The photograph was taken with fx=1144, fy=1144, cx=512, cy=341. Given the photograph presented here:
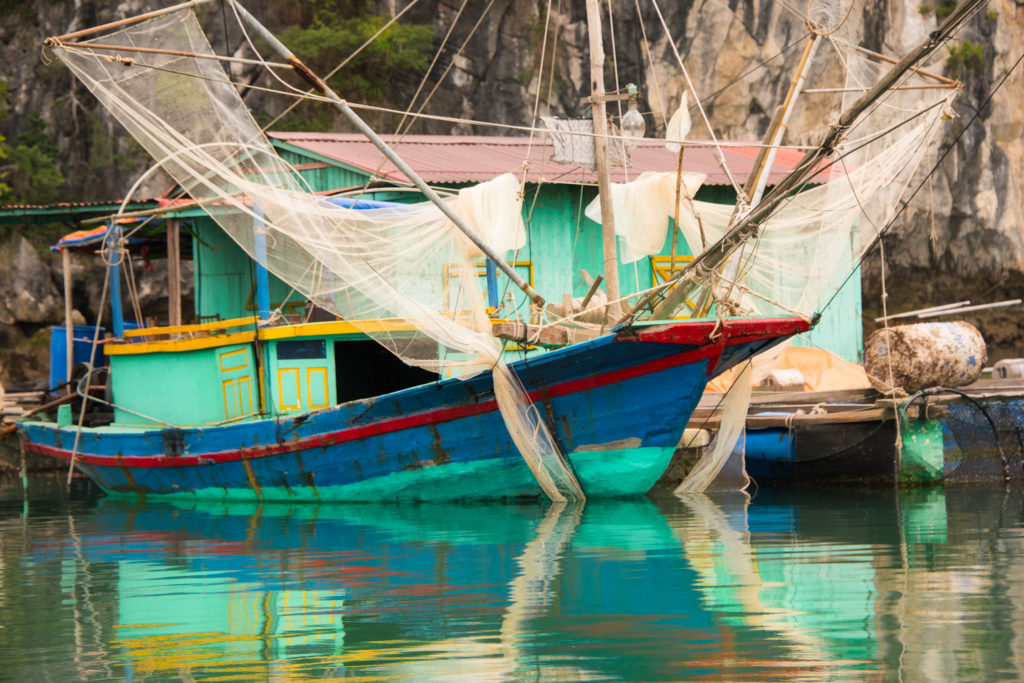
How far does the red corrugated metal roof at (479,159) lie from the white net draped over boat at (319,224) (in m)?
3.70

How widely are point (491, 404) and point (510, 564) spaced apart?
10.5 ft

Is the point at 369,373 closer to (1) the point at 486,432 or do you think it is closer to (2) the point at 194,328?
→ (2) the point at 194,328

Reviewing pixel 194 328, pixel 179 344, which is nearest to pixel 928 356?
pixel 194 328

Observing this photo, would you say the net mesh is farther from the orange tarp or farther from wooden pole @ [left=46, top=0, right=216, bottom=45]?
the orange tarp

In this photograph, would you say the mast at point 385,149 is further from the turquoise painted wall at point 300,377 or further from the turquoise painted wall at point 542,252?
the turquoise painted wall at point 542,252

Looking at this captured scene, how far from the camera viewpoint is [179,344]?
1319 centimetres

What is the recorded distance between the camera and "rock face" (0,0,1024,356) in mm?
26859

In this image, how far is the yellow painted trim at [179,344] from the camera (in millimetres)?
12508

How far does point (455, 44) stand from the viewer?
30312 mm

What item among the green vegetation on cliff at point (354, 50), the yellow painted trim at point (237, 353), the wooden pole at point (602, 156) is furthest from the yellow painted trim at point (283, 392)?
the green vegetation on cliff at point (354, 50)

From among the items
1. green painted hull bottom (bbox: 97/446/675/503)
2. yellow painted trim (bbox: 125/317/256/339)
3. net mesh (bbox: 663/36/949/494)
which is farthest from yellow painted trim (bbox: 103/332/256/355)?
net mesh (bbox: 663/36/949/494)

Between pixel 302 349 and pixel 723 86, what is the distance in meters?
17.3

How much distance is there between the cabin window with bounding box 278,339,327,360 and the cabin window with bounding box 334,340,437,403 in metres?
3.52

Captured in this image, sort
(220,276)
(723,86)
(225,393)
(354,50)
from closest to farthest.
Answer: (225,393)
(220,276)
(723,86)
(354,50)
